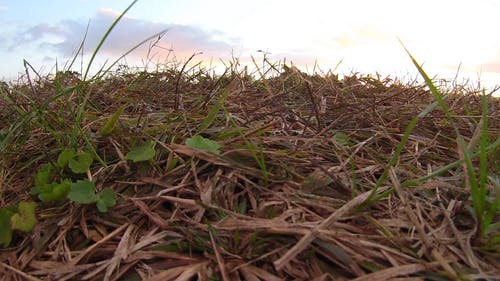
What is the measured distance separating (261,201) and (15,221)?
0.68 m

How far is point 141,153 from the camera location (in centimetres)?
138

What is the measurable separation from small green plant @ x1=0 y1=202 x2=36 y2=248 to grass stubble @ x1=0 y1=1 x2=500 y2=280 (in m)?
0.03

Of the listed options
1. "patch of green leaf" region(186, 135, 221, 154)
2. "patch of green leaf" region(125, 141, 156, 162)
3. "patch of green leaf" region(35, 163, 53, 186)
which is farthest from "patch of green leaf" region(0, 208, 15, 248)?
"patch of green leaf" region(186, 135, 221, 154)

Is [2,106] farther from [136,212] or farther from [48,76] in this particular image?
[136,212]

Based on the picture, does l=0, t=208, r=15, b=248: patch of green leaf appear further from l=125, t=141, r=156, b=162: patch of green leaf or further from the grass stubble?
l=125, t=141, r=156, b=162: patch of green leaf

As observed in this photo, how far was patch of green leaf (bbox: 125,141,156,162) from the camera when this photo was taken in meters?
1.35

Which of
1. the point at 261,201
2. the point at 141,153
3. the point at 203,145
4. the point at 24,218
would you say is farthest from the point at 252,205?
the point at 24,218

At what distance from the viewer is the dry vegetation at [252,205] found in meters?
1.03

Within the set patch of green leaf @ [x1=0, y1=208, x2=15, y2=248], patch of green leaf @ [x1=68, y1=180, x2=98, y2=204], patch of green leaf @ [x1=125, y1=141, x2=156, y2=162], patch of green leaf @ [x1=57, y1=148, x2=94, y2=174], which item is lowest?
patch of green leaf @ [x1=0, y1=208, x2=15, y2=248]

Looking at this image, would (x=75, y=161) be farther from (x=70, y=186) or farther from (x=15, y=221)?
(x=15, y=221)

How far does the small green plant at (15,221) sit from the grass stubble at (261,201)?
31 mm

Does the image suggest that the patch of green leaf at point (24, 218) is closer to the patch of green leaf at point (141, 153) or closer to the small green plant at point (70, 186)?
the small green plant at point (70, 186)

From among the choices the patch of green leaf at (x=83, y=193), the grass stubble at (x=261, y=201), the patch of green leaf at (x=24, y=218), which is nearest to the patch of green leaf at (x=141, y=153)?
the grass stubble at (x=261, y=201)

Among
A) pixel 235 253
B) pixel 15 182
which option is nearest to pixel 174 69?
pixel 15 182
